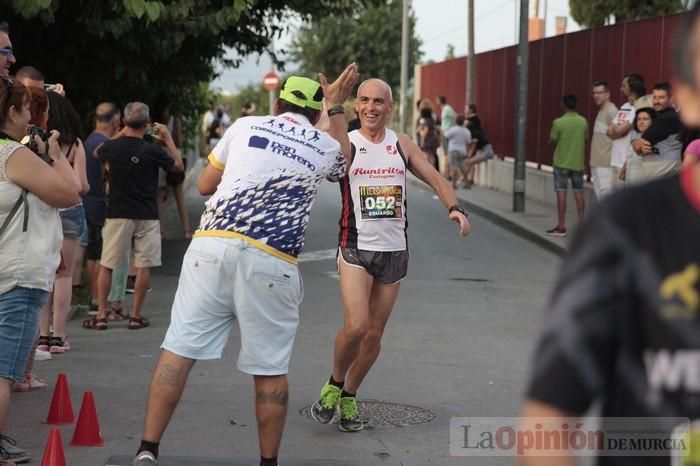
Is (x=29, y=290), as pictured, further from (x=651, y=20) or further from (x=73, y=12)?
(x=651, y=20)

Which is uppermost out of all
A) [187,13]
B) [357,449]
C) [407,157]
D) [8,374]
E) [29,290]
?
[187,13]

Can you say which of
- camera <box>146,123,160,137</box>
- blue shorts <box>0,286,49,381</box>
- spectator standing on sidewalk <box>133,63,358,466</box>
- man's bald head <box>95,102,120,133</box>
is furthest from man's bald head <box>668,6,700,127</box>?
man's bald head <box>95,102,120,133</box>

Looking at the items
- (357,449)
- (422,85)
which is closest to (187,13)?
(357,449)

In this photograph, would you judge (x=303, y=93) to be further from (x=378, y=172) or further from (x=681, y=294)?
(x=681, y=294)

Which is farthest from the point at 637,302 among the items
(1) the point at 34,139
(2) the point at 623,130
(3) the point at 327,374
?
(2) the point at 623,130

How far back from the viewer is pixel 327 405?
6.91 m

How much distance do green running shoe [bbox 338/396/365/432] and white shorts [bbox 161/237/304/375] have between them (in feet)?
4.74

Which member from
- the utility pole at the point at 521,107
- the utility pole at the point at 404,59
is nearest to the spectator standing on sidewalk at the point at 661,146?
the utility pole at the point at 521,107

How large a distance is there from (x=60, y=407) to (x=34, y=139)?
151cm

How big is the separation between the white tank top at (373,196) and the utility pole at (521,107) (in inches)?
546

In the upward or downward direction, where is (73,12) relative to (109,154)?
upward

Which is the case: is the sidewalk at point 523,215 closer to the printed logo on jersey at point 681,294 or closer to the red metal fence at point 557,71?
the red metal fence at point 557,71

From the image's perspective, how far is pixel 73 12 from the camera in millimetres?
12633

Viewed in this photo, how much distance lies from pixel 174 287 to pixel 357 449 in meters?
6.19
